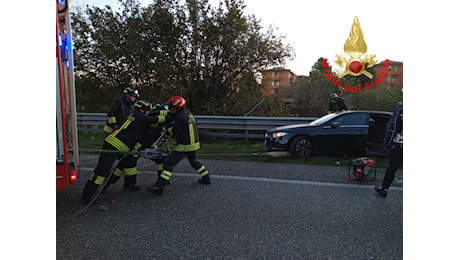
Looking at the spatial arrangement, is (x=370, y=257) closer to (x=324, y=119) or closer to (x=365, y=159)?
(x=365, y=159)

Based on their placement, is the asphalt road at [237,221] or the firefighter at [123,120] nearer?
the asphalt road at [237,221]

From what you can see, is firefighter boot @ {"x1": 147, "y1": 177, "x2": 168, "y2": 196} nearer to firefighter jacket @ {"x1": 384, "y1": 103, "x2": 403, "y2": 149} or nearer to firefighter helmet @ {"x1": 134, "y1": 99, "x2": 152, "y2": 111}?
firefighter helmet @ {"x1": 134, "y1": 99, "x2": 152, "y2": 111}

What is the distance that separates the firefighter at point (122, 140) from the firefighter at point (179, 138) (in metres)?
0.18

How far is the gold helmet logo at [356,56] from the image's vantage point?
186 cm

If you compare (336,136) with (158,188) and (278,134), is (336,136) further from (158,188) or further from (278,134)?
(158,188)

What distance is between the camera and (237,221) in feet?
8.38

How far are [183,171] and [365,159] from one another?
8.27 ft

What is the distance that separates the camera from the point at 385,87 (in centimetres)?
185

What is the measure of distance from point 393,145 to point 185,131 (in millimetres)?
2167

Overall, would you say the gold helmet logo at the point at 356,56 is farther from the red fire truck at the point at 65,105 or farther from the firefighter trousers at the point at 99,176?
the firefighter trousers at the point at 99,176

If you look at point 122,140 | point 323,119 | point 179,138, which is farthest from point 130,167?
point 323,119

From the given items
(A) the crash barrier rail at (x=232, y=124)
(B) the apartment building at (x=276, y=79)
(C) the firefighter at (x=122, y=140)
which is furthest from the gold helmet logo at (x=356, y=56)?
(C) the firefighter at (x=122, y=140)

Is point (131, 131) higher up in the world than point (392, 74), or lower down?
lower down

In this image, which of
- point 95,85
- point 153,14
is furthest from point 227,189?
point 153,14
